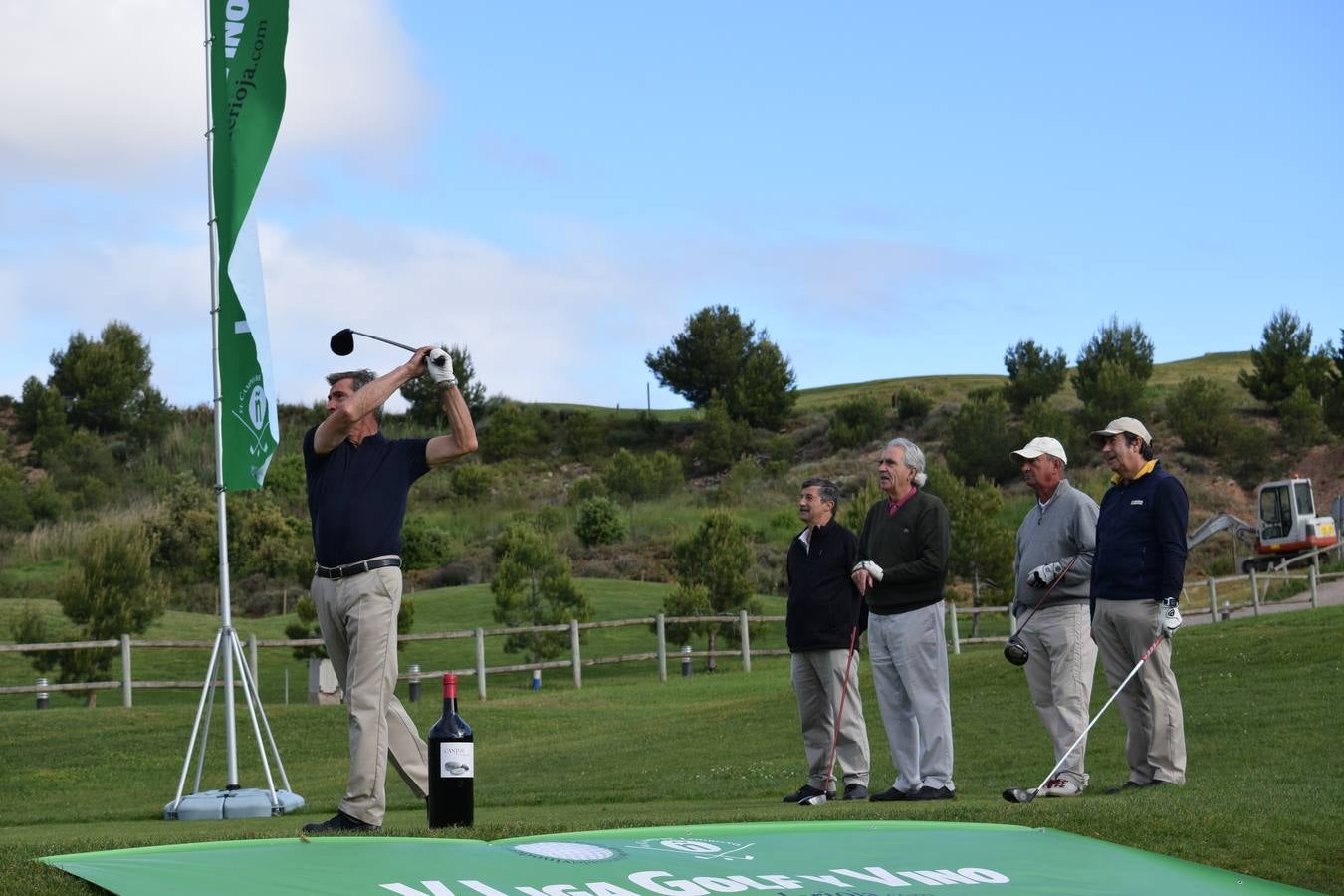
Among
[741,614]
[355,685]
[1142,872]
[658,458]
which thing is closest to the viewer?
[1142,872]

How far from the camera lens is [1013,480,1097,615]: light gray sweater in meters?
8.12

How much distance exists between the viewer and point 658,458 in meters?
61.6

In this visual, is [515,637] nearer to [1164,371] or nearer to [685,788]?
[685,788]

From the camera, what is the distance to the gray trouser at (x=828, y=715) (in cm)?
839

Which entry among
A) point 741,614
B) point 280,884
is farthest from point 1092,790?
point 741,614

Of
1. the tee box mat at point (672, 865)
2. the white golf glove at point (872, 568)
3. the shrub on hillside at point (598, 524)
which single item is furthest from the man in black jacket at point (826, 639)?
the shrub on hillside at point (598, 524)

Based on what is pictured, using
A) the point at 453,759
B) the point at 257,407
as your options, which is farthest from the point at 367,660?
the point at 257,407

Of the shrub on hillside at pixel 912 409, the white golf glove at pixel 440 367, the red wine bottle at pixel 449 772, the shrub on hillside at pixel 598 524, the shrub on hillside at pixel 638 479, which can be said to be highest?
the shrub on hillside at pixel 912 409

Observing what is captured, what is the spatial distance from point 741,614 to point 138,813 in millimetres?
17592

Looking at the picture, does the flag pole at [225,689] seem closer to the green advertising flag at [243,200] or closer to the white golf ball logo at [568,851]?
the green advertising flag at [243,200]

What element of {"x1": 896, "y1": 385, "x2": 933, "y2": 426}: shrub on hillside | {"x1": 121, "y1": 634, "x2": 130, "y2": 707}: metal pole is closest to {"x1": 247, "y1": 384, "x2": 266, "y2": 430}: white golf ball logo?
{"x1": 121, "y1": 634, "x2": 130, "y2": 707}: metal pole

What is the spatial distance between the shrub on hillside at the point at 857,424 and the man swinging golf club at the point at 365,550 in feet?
200

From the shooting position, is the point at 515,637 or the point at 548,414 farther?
the point at 548,414

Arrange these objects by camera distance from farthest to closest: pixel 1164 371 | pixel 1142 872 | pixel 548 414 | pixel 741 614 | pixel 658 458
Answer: pixel 1164 371 < pixel 548 414 < pixel 658 458 < pixel 741 614 < pixel 1142 872
